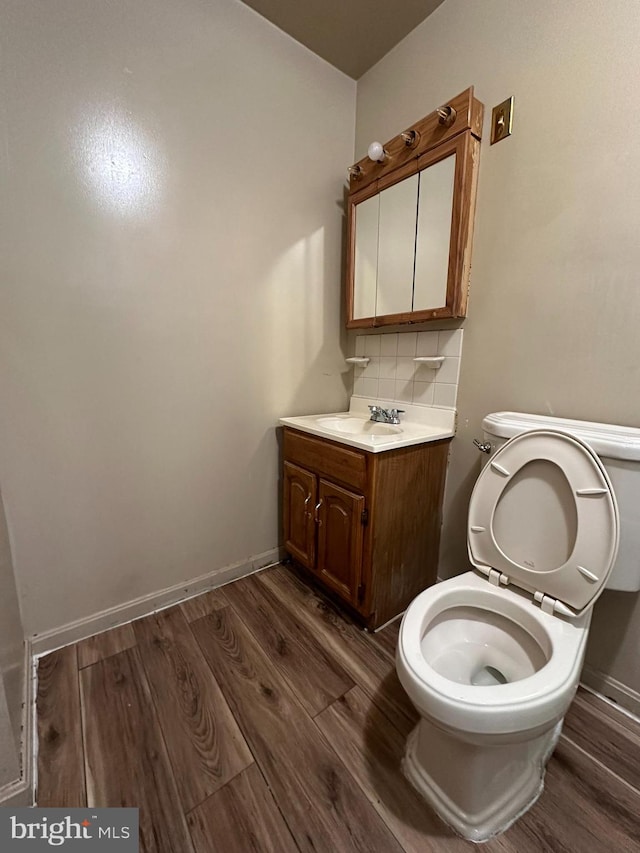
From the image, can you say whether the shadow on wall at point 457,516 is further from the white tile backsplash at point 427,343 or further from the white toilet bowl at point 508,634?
the white tile backsplash at point 427,343

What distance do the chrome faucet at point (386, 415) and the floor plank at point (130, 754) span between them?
1339mm

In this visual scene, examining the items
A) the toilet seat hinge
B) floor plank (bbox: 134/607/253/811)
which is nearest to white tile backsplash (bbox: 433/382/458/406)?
the toilet seat hinge

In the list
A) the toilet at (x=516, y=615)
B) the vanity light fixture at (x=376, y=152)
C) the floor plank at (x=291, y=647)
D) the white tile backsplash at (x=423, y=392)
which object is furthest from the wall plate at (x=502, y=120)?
the floor plank at (x=291, y=647)

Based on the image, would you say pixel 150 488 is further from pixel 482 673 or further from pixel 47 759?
pixel 482 673

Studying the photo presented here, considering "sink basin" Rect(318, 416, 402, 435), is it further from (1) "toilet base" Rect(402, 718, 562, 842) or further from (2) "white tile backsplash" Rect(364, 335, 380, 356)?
(1) "toilet base" Rect(402, 718, 562, 842)

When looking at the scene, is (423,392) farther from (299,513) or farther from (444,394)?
(299,513)

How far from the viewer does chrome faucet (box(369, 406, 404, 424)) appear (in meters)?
1.60

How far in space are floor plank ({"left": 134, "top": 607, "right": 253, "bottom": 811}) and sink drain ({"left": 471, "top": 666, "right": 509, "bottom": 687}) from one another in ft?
2.21

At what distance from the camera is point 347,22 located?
143cm

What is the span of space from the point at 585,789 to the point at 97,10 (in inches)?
106

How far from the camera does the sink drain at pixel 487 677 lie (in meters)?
1.00

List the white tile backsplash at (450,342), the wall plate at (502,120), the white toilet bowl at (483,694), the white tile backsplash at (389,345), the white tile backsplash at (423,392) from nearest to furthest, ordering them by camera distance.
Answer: the white toilet bowl at (483,694)
the wall plate at (502,120)
the white tile backsplash at (450,342)
the white tile backsplash at (423,392)
the white tile backsplash at (389,345)

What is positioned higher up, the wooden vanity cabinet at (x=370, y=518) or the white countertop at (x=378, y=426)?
the white countertop at (x=378, y=426)

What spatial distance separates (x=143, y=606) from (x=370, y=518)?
1.05 meters
